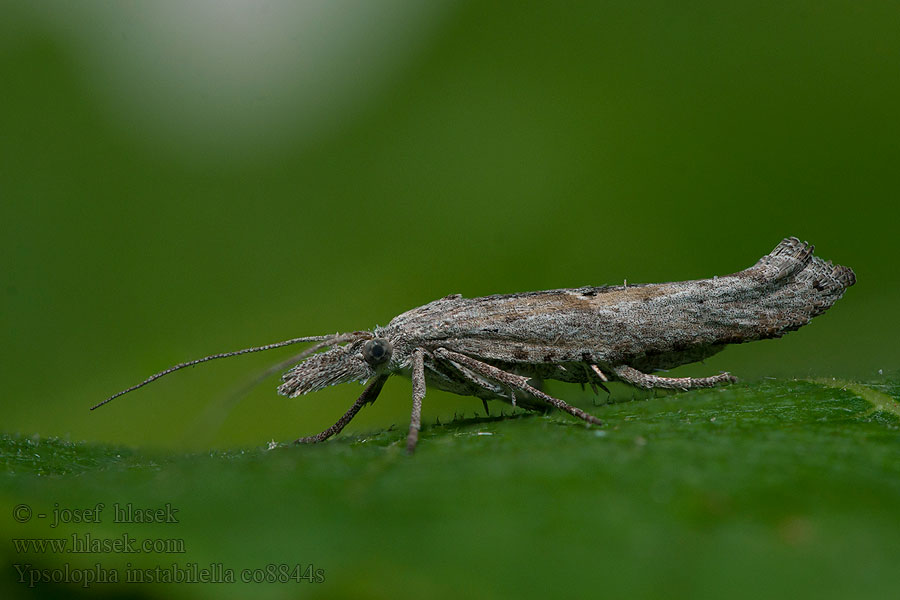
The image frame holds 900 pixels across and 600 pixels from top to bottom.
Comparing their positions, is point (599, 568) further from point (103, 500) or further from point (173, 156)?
point (173, 156)

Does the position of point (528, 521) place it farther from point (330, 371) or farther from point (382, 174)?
point (382, 174)

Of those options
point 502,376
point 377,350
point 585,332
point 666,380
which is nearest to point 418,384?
point 377,350

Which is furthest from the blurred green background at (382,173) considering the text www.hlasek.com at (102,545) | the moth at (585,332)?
the text www.hlasek.com at (102,545)

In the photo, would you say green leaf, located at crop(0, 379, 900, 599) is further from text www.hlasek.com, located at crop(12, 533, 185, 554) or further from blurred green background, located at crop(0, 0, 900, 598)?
blurred green background, located at crop(0, 0, 900, 598)

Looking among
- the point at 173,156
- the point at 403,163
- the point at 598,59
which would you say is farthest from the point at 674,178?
the point at 173,156

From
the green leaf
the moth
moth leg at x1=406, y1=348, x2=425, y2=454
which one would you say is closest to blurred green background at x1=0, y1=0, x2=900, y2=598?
the moth

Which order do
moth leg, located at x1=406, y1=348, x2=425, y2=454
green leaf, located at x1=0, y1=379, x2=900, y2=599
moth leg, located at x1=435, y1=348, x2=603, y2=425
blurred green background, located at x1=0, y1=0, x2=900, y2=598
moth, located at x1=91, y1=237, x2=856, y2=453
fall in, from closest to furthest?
1. green leaf, located at x1=0, y1=379, x2=900, y2=599
2. moth leg, located at x1=406, y1=348, x2=425, y2=454
3. moth leg, located at x1=435, y1=348, x2=603, y2=425
4. moth, located at x1=91, y1=237, x2=856, y2=453
5. blurred green background, located at x1=0, y1=0, x2=900, y2=598
